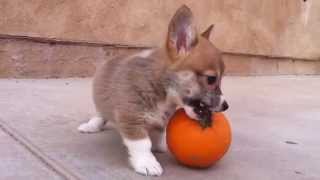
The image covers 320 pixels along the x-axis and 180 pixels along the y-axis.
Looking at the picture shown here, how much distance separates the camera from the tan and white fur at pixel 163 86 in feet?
7.57

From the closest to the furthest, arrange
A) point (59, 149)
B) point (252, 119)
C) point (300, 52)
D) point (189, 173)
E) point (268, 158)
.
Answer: point (189, 173), point (59, 149), point (268, 158), point (252, 119), point (300, 52)

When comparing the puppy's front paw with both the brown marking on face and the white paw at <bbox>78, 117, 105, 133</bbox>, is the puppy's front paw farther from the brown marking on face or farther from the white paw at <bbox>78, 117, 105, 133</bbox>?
the white paw at <bbox>78, 117, 105, 133</bbox>

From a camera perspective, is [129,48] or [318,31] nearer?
[129,48]

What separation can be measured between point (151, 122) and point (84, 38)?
11.8 feet

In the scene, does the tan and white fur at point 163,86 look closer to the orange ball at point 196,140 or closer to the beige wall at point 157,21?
the orange ball at point 196,140

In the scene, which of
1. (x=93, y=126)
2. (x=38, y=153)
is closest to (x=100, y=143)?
(x=93, y=126)

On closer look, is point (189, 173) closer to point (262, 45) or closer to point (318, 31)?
point (262, 45)

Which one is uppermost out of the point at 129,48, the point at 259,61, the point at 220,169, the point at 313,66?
the point at 220,169

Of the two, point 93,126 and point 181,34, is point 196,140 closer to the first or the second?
point 181,34

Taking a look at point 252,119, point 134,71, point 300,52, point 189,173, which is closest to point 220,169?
point 189,173

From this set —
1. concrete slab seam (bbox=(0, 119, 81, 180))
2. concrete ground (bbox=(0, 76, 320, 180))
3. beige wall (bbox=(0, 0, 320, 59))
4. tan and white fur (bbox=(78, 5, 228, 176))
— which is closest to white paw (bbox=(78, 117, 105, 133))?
concrete ground (bbox=(0, 76, 320, 180))

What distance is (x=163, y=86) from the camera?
239cm

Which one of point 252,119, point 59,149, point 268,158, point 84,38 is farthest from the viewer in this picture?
point 84,38

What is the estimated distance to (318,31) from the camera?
9938mm
